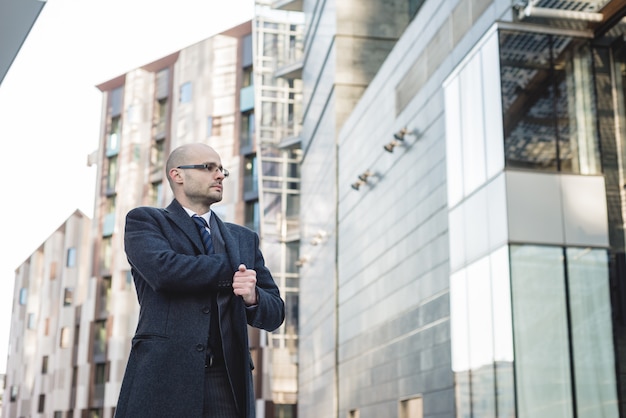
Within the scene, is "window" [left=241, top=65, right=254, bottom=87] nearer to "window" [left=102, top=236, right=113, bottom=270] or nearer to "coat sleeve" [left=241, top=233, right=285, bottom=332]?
"window" [left=102, top=236, right=113, bottom=270]

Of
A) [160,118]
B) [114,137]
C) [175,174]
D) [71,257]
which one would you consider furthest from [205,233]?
[71,257]

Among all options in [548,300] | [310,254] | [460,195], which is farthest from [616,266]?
[310,254]

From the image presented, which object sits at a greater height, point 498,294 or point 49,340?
point 49,340

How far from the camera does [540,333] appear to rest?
53.9ft

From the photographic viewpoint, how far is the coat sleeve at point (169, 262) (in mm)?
3623

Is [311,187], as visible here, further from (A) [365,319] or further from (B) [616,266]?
(B) [616,266]

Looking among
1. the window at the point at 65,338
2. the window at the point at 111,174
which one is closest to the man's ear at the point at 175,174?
the window at the point at 111,174

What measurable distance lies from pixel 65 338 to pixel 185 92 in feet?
63.2

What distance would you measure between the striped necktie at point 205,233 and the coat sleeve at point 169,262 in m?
0.06

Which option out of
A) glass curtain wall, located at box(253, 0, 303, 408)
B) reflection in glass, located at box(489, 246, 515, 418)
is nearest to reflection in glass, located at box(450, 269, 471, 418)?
reflection in glass, located at box(489, 246, 515, 418)

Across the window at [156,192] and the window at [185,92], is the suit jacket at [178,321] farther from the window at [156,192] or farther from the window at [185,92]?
the window at [156,192]

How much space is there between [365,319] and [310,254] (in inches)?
406

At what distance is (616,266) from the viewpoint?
665 inches

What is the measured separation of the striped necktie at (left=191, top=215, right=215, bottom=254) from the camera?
A: 3.89 metres
